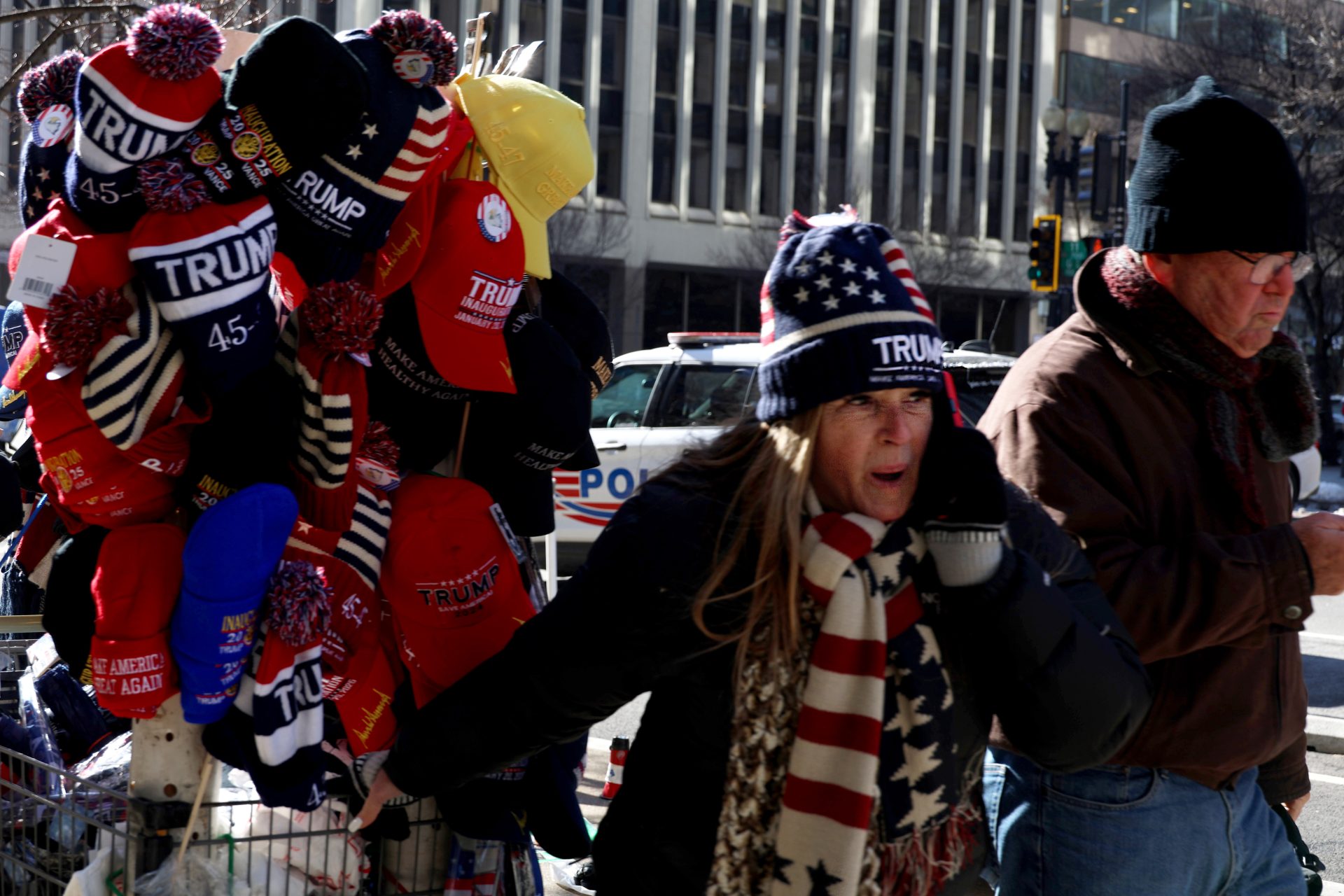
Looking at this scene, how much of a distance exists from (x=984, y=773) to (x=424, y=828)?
107cm

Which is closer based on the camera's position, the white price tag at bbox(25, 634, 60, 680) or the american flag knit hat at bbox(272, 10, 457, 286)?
the american flag knit hat at bbox(272, 10, 457, 286)

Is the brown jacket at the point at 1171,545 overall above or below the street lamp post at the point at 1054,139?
below

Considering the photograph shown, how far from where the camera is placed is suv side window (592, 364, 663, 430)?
9.90m

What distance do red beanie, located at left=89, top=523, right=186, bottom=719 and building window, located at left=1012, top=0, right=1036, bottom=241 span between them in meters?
46.1

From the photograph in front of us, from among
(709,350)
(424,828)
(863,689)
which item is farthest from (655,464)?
(863,689)

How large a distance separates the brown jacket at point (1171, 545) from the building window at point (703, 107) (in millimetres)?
38629

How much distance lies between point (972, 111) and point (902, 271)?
4562 centimetres

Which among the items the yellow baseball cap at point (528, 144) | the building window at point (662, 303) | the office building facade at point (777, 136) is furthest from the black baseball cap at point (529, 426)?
the building window at point (662, 303)

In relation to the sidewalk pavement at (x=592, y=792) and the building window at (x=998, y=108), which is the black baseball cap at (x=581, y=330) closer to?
the sidewalk pavement at (x=592, y=792)

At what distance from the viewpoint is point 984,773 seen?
8.73ft

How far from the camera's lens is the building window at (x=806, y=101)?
41.7 meters

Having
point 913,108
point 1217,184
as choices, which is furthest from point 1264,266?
point 913,108

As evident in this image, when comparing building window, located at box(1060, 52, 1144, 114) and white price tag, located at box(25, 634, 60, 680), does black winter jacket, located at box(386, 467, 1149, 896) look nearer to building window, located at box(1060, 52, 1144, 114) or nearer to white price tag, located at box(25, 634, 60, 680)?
white price tag, located at box(25, 634, 60, 680)

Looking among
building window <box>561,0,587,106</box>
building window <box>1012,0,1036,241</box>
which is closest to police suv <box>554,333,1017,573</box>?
building window <box>561,0,587,106</box>
